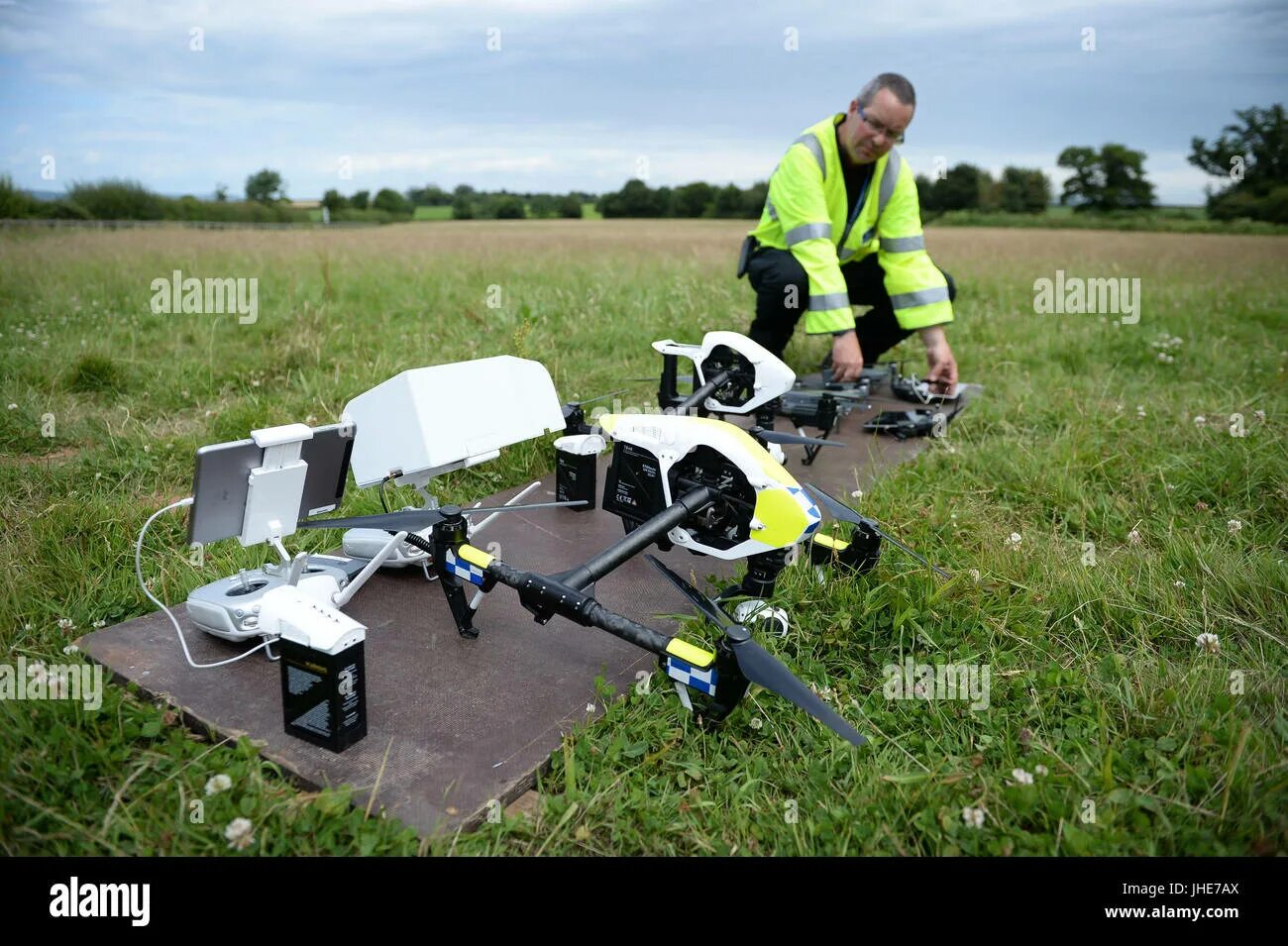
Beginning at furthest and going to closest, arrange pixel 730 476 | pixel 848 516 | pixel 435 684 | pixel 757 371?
pixel 757 371 → pixel 848 516 → pixel 730 476 → pixel 435 684

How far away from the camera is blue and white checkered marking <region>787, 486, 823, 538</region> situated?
8.36 ft

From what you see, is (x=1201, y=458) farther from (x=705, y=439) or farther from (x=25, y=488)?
(x=25, y=488)

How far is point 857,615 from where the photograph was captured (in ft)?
9.45

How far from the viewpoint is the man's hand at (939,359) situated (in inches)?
211

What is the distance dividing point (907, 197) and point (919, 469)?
2028 mm

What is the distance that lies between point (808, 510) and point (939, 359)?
3.26 metres

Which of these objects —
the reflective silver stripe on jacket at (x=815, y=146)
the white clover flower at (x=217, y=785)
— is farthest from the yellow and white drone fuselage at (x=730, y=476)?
the reflective silver stripe on jacket at (x=815, y=146)

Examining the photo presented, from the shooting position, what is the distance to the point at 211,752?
217 centimetres

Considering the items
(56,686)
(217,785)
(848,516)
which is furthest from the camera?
(848,516)

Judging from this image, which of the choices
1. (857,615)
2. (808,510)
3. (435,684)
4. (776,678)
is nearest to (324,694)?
(435,684)

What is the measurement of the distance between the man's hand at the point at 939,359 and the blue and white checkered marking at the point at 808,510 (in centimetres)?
321

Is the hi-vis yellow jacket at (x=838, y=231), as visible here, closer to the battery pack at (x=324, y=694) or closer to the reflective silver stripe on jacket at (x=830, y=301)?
the reflective silver stripe on jacket at (x=830, y=301)

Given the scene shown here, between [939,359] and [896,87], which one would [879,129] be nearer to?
[896,87]

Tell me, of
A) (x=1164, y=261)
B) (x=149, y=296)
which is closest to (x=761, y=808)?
(x=149, y=296)
